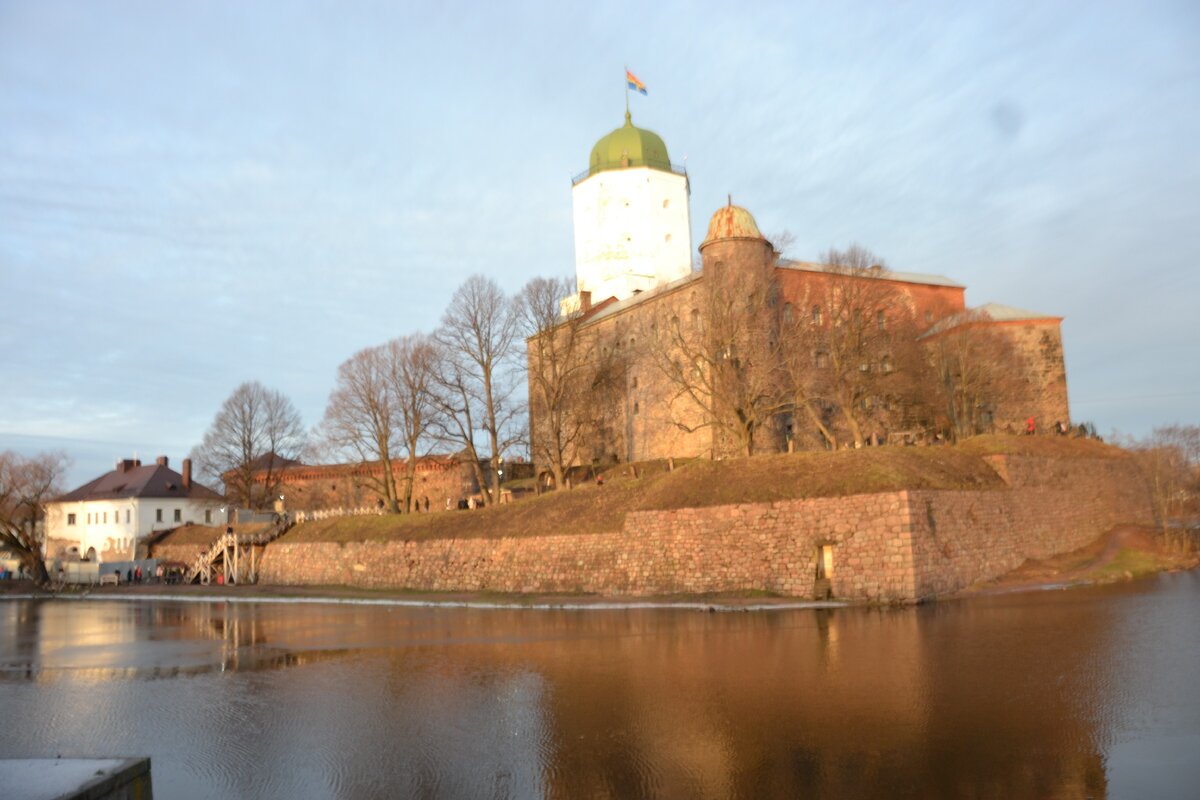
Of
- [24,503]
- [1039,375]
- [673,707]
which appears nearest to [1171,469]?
[1039,375]

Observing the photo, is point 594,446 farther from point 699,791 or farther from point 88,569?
point 699,791

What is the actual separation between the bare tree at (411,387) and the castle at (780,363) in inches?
219

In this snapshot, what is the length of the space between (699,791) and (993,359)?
1450 inches

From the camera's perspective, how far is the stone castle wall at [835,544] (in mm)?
23766

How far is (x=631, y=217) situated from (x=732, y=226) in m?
17.8

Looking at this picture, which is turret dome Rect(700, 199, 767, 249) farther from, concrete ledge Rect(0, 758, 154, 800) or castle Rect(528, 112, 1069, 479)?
concrete ledge Rect(0, 758, 154, 800)

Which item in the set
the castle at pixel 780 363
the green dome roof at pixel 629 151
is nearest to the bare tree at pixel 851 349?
the castle at pixel 780 363

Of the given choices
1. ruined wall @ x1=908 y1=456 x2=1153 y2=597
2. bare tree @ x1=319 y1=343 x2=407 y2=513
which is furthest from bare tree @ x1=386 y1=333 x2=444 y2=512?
ruined wall @ x1=908 y1=456 x2=1153 y2=597

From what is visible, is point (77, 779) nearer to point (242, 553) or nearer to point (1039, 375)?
point (1039, 375)

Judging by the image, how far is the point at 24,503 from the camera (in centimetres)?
5416

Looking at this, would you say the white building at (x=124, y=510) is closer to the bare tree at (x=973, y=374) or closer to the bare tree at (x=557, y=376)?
the bare tree at (x=557, y=376)

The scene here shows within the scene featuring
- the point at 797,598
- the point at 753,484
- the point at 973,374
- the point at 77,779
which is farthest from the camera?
the point at 973,374

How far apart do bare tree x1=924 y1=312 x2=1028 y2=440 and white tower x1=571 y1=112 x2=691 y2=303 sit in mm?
21402

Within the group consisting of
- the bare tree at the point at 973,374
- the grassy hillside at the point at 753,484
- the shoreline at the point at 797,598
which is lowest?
the shoreline at the point at 797,598
